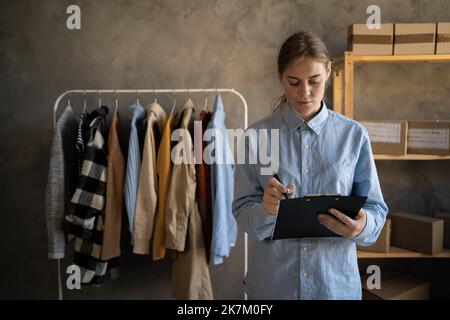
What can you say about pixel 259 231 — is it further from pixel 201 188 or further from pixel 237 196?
pixel 201 188

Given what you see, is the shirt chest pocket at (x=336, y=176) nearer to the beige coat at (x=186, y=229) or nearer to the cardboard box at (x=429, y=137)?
the beige coat at (x=186, y=229)

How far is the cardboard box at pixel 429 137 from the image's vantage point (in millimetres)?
2137

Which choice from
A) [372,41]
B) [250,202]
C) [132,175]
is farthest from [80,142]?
[372,41]

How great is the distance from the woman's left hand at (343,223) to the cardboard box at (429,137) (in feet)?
4.22

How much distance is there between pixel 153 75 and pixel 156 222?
935 millimetres

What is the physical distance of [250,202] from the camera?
1226 millimetres

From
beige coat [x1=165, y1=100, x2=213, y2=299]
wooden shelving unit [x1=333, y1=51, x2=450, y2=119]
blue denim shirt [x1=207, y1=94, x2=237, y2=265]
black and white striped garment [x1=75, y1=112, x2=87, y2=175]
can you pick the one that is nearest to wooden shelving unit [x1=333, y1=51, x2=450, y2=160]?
wooden shelving unit [x1=333, y1=51, x2=450, y2=119]

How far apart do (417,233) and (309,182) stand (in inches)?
52.0

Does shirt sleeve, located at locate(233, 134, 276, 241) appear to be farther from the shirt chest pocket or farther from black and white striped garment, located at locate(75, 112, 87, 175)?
black and white striped garment, located at locate(75, 112, 87, 175)

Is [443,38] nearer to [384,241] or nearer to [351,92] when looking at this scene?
[351,92]

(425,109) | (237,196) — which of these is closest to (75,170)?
(237,196)

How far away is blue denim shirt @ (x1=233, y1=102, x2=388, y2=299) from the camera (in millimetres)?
1154

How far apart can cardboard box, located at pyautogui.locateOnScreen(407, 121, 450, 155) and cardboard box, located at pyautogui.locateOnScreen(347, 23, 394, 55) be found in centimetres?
43

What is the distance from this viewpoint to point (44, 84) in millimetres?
2482
